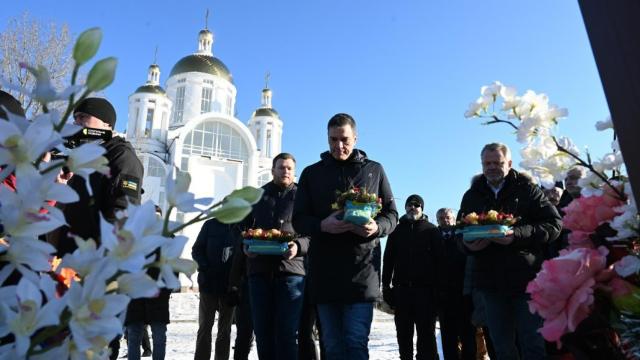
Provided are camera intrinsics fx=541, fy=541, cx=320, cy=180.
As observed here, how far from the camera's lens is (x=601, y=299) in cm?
88

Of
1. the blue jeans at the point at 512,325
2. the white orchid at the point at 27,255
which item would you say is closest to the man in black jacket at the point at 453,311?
the blue jeans at the point at 512,325

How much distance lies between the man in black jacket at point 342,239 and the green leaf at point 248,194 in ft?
8.52

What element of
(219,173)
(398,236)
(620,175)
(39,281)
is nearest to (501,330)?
(398,236)

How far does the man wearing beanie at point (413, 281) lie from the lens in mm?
5238

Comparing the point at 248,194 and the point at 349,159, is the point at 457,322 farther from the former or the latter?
the point at 248,194

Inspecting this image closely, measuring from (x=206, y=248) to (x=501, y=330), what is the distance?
3.31 metres

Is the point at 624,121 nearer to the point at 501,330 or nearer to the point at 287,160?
the point at 501,330

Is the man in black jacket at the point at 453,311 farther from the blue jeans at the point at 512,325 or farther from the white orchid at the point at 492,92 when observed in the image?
the white orchid at the point at 492,92

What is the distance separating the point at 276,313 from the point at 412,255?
1859 mm

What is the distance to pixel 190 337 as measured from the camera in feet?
33.3

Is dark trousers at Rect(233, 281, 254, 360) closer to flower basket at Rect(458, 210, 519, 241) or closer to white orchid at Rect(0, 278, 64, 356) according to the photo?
flower basket at Rect(458, 210, 519, 241)

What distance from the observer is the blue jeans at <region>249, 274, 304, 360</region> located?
396 centimetres

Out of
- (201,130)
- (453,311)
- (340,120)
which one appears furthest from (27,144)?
(201,130)

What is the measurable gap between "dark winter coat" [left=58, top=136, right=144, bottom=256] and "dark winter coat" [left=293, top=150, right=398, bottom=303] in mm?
1175
